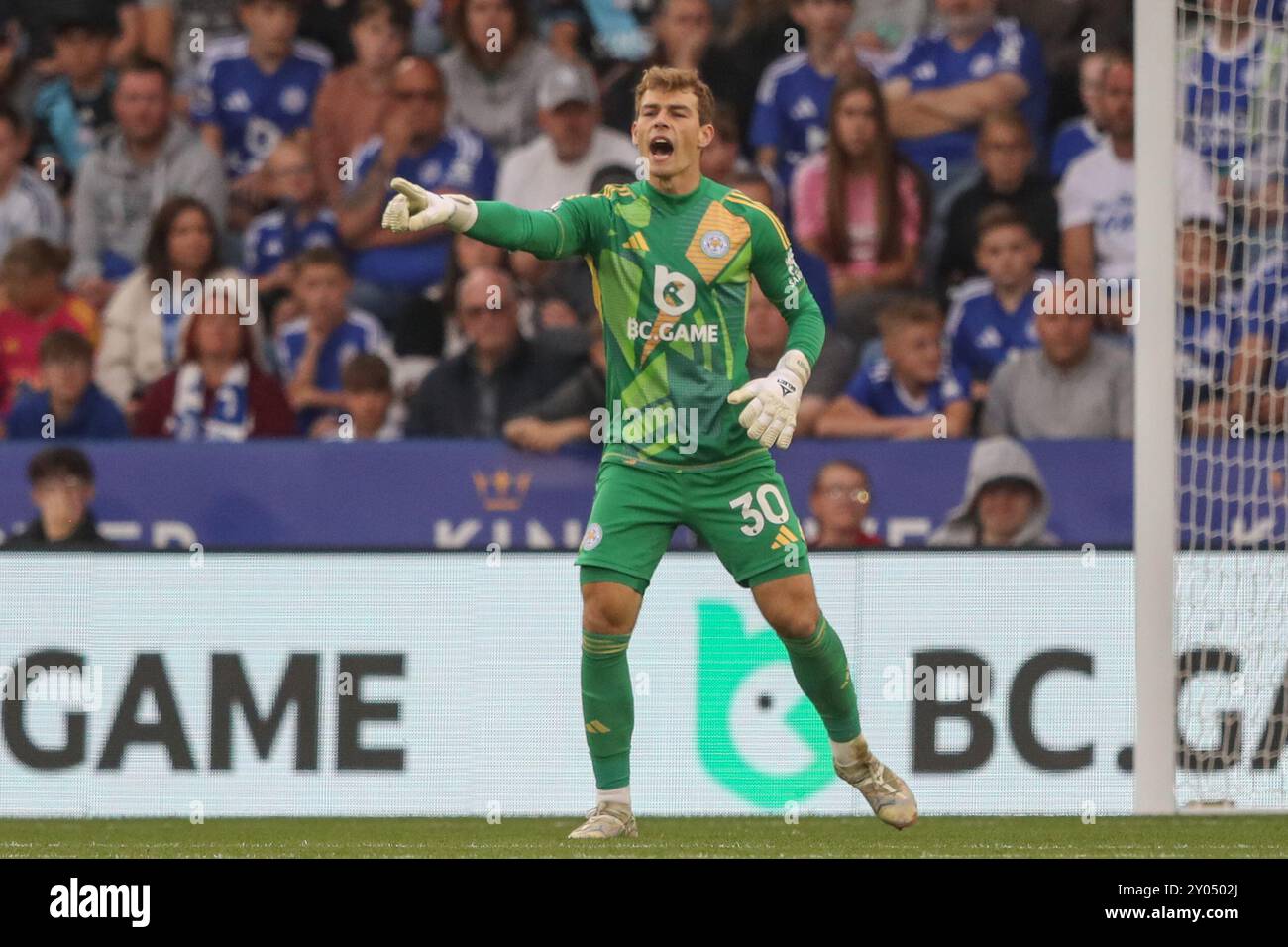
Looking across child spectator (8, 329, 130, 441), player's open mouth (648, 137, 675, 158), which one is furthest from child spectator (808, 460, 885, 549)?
child spectator (8, 329, 130, 441)

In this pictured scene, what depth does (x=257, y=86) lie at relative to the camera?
11766 mm

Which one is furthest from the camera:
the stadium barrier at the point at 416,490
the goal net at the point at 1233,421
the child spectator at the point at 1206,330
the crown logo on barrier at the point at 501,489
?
the crown logo on barrier at the point at 501,489

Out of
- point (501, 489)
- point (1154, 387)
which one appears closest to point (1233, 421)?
point (1154, 387)

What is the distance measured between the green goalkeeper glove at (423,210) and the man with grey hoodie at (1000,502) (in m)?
4.65

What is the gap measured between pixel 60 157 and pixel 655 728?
5526mm

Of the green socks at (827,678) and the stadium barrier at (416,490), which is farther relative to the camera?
the stadium barrier at (416,490)

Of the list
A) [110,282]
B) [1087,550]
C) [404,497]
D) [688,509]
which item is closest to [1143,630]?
[1087,550]

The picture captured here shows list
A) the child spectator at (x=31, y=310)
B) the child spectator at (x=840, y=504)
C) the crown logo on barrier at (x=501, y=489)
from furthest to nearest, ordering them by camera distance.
→ 1. the child spectator at (x=31, y=310)
2. the crown logo on barrier at (x=501, y=489)
3. the child spectator at (x=840, y=504)

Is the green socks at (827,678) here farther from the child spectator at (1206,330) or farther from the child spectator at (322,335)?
the child spectator at (322,335)

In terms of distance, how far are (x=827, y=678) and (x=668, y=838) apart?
774mm

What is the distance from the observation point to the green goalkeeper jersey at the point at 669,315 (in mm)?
6457

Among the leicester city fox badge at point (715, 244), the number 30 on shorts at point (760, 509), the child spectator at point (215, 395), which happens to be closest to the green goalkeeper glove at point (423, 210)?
the leicester city fox badge at point (715, 244)

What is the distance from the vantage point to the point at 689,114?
641 cm

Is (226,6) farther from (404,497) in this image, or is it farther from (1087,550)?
(1087,550)
